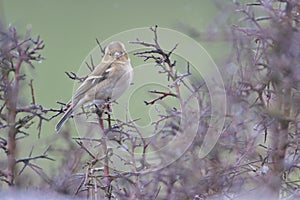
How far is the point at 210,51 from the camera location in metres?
0.88

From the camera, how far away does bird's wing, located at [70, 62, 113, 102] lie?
2.95 ft

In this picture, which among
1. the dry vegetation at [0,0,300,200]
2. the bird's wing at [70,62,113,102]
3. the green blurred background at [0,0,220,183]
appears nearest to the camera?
the dry vegetation at [0,0,300,200]

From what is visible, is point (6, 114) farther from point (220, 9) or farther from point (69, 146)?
point (220, 9)

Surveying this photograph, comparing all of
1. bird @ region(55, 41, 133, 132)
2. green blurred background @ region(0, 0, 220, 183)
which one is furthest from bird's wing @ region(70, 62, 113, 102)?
green blurred background @ region(0, 0, 220, 183)

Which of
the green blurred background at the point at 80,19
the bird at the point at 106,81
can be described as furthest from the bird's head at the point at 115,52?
the green blurred background at the point at 80,19

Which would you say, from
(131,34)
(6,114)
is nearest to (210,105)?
(131,34)

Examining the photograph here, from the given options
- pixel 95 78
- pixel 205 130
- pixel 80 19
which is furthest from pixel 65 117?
pixel 80 19

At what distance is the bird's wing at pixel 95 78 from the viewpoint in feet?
2.95

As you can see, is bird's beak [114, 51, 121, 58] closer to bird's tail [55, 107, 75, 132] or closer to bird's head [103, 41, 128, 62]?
bird's head [103, 41, 128, 62]

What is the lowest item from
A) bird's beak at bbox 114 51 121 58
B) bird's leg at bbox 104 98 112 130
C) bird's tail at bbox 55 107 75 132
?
bird's tail at bbox 55 107 75 132

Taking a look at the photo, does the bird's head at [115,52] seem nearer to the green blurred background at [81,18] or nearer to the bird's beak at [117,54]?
the bird's beak at [117,54]

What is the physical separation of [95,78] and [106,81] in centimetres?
2

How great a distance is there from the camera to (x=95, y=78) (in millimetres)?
906

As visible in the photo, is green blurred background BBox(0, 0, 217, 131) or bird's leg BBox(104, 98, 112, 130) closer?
bird's leg BBox(104, 98, 112, 130)
